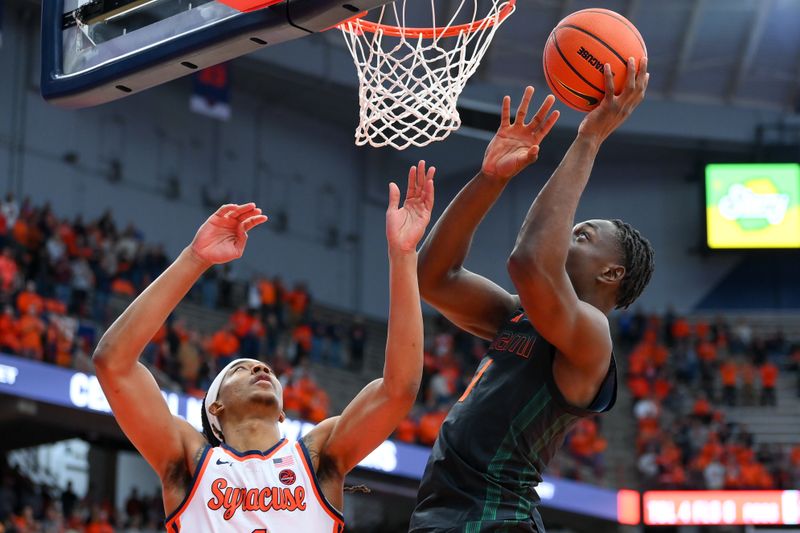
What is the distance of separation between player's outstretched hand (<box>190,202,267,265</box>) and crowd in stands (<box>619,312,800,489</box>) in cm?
1521

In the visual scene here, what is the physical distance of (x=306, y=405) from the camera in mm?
15938

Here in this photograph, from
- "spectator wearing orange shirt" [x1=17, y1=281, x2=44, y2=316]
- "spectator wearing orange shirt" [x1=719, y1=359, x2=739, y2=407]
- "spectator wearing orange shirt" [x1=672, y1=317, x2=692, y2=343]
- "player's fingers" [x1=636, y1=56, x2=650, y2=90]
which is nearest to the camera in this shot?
"player's fingers" [x1=636, y1=56, x2=650, y2=90]

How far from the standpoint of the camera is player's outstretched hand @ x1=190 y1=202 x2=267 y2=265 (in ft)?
12.4

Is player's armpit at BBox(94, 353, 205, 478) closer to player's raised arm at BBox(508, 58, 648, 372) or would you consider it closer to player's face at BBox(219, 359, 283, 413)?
player's face at BBox(219, 359, 283, 413)

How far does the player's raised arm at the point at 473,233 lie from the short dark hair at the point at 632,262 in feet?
1.10

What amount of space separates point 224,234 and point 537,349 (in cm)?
103

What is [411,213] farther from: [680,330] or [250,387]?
[680,330]

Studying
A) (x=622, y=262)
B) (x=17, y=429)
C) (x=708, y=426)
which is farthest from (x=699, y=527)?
(x=622, y=262)

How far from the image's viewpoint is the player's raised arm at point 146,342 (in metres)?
3.68

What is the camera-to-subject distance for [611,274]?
353 cm

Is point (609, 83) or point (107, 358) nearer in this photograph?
point (609, 83)

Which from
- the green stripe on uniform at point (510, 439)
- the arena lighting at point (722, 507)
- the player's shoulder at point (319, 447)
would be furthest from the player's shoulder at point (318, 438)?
the arena lighting at point (722, 507)

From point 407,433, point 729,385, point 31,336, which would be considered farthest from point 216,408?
point 729,385

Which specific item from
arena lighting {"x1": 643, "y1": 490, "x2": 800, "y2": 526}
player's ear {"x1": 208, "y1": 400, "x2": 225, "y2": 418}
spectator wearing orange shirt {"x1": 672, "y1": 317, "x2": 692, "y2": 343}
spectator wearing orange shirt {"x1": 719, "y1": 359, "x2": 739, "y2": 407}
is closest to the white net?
player's ear {"x1": 208, "y1": 400, "x2": 225, "y2": 418}
